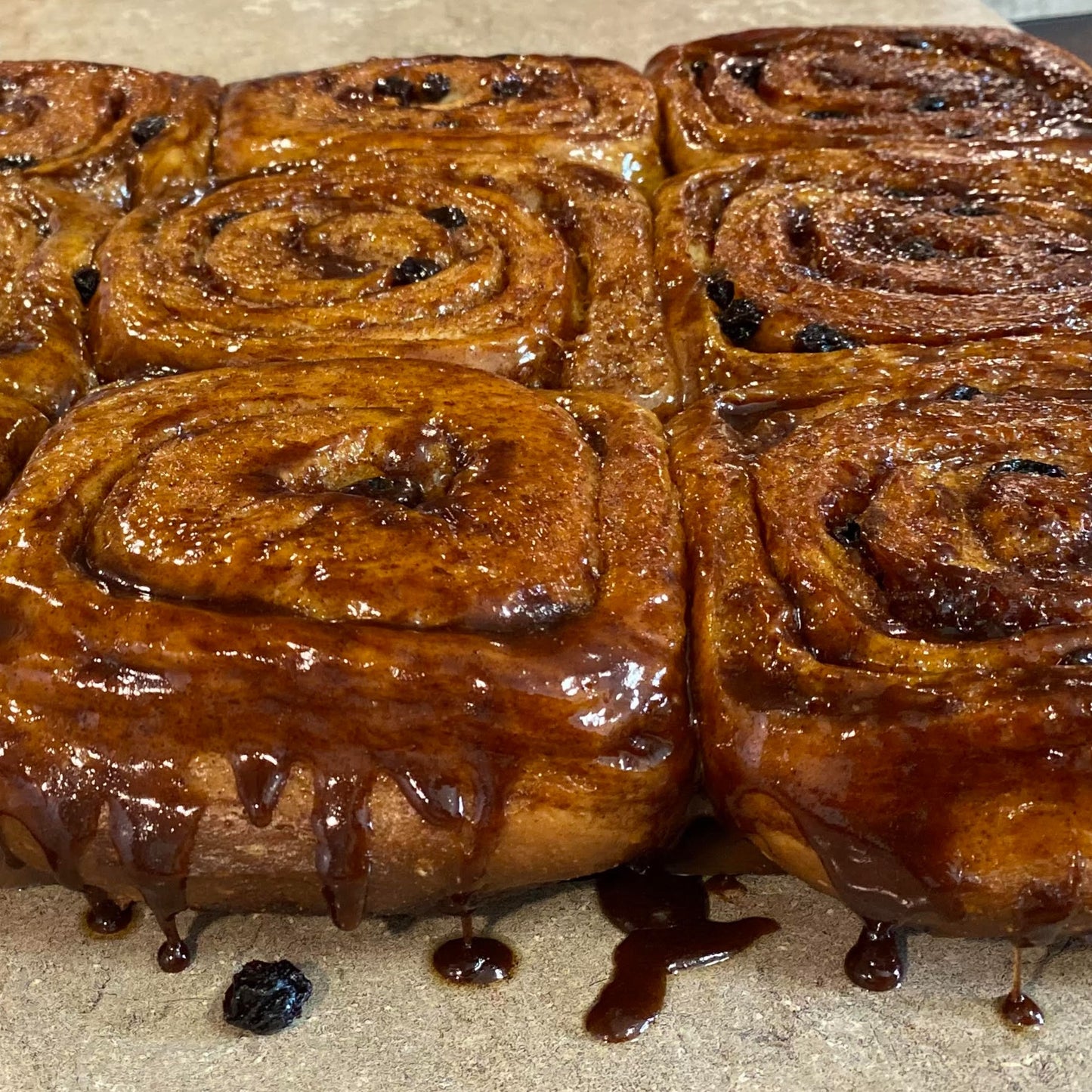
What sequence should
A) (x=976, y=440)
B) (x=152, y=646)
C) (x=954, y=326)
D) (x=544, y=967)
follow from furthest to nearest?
1. (x=954, y=326)
2. (x=976, y=440)
3. (x=544, y=967)
4. (x=152, y=646)

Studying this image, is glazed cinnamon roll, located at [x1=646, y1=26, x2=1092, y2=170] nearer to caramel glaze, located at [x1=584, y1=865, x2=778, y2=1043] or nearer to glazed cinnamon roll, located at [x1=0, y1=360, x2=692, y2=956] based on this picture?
glazed cinnamon roll, located at [x1=0, y1=360, x2=692, y2=956]

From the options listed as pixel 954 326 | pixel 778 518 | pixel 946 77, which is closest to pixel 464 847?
pixel 778 518

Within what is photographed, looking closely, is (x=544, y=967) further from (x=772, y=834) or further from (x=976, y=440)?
(x=976, y=440)

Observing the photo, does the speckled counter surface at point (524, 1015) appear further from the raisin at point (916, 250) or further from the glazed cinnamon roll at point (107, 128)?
the glazed cinnamon roll at point (107, 128)

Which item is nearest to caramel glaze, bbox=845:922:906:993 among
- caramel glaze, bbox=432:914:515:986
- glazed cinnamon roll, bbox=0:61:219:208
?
caramel glaze, bbox=432:914:515:986

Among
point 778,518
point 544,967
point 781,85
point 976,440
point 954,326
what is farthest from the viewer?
point 781,85

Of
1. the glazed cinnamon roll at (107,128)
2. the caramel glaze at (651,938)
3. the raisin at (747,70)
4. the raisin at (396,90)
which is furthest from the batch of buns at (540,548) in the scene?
the raisin at (747,70)

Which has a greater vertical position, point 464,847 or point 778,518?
point 778,518
